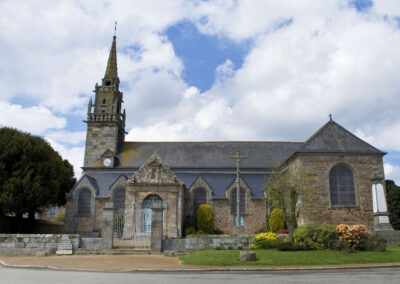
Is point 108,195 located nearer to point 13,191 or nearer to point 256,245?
point 13,191

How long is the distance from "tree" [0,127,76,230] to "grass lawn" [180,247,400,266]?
1717cm

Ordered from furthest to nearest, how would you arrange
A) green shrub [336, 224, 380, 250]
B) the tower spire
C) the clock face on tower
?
1. the tower spire
2. the clock face on tower
3. green shrub [336, 224, 380, 250]

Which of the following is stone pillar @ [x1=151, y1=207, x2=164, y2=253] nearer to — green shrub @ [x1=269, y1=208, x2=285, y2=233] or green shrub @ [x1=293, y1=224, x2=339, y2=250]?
green shrub @ [x1=293, y1=224, x2=339, y2=250]

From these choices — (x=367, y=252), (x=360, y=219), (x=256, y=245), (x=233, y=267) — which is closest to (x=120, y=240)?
(x=256, y=245)

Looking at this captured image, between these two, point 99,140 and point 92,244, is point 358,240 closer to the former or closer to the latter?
point 92,244

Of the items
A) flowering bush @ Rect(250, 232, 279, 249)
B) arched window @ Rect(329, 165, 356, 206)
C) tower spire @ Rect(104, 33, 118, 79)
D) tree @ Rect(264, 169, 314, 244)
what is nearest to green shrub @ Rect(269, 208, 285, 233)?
tree @ Rect(264, 169, 314, 244)

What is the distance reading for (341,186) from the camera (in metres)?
24.6

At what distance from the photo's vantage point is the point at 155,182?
87.1 ft

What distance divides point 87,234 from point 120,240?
9.86 m

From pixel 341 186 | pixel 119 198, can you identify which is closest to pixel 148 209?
pixel 119 198

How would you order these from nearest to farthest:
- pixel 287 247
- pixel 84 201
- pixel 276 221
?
1. pixel 287 247
2. pixel 276 221
3. pixel 84 201

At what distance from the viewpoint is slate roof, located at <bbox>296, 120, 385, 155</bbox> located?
2508 cm

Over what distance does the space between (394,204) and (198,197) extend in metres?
15.4

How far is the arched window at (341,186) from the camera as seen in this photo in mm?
24281
